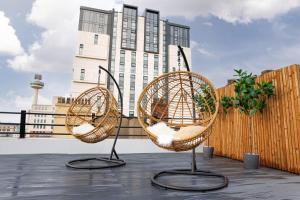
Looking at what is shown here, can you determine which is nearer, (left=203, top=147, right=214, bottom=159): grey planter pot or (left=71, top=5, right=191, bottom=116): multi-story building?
(left=203, top=147, right=214, bottom=159): grey planter pot

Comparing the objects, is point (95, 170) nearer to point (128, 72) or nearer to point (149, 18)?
point (128, 72)

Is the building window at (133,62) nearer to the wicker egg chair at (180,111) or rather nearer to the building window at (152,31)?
the building window at (152,31)

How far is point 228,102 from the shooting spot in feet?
13.2

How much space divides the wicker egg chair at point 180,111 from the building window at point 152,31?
1223 inches

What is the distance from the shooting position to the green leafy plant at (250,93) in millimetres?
3105

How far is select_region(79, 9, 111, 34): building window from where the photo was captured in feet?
102

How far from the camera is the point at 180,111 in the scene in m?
3.21

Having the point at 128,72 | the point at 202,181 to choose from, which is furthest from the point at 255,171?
the point at 128,72

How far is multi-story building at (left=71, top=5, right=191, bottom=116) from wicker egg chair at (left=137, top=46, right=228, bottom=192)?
88.3 feet

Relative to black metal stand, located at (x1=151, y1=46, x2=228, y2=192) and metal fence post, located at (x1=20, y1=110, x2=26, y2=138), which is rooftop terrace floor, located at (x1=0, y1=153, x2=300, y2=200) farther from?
metal fence post, located at (x1=20, y1=110, x2=26, y2=138)

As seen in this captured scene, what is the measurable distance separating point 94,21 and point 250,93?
104 feet

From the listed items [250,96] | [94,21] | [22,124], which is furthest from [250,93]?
[94,21]

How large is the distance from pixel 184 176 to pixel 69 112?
193 centimetres

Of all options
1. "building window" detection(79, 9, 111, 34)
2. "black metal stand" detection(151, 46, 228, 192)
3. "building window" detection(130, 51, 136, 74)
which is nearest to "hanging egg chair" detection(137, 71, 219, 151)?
"black metal stand" detection(151, 46, 228, 192)
